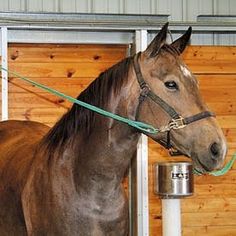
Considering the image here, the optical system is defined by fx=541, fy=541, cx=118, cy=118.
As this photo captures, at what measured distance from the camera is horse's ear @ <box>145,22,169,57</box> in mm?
1979

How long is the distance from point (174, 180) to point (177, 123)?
1.61 metres

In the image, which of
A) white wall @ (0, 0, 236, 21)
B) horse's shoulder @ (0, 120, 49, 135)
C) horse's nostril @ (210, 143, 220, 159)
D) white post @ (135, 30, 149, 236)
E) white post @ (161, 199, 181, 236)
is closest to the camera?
horse's nostril @ (210, 143, 220, 159)

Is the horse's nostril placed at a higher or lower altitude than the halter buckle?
lower

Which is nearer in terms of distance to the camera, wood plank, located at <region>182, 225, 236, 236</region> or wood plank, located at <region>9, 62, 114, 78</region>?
wood plank, located at <region>9, 62, 114, 78</region>

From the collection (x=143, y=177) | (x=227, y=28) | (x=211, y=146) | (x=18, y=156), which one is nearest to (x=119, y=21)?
(x=227, y=28)

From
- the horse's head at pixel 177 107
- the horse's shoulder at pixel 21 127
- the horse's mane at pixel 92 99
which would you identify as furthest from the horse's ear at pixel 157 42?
the horse's shoulder at pixel 21 127

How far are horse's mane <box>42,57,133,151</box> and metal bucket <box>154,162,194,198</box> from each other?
143cm

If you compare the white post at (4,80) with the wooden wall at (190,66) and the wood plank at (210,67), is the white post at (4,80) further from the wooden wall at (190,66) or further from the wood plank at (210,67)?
the wood plank at (210,67)

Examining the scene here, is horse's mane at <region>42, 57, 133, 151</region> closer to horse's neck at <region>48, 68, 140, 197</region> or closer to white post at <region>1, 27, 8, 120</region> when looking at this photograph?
horse's neck at <region>48, 68, 140, 197</region>

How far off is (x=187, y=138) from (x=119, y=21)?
7.07 feet

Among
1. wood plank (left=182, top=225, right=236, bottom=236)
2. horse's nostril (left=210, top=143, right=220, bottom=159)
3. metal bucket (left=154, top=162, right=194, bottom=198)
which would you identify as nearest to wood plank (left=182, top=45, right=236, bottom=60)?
metal bucket (left=154, top=162, right=194, bottom=198)

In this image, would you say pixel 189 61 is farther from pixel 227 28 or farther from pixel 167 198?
pixel 167 198

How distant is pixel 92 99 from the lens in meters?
2.15

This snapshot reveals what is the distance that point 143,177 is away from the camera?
3.98 metres
